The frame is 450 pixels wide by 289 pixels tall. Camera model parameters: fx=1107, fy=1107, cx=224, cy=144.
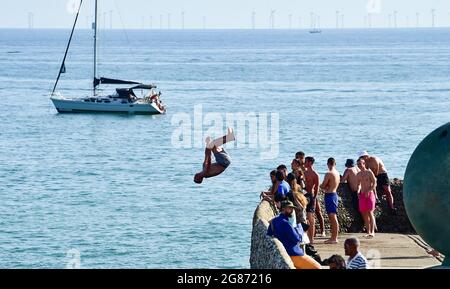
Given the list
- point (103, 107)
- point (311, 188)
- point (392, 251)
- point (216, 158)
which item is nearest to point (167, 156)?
point (103, 107)

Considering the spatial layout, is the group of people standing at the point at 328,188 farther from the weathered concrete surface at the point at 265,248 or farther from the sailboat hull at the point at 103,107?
the sailboat hull at the point at 103,107

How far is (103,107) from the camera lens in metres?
83.1

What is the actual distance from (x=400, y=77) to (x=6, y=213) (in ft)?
258

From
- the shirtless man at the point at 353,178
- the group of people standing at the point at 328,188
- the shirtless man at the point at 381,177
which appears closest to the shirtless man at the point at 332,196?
the group of people standing at the point at 328,188

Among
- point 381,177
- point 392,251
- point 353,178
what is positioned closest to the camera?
point 392,251

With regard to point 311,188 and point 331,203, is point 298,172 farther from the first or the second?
point 331,203

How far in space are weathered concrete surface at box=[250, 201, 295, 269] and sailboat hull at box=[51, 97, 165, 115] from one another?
66.9m

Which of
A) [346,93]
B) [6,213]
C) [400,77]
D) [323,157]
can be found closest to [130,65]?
[400,77]

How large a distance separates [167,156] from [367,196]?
45.1m

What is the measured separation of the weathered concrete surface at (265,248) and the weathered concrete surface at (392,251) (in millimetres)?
1098

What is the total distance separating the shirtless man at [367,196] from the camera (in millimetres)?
17078
